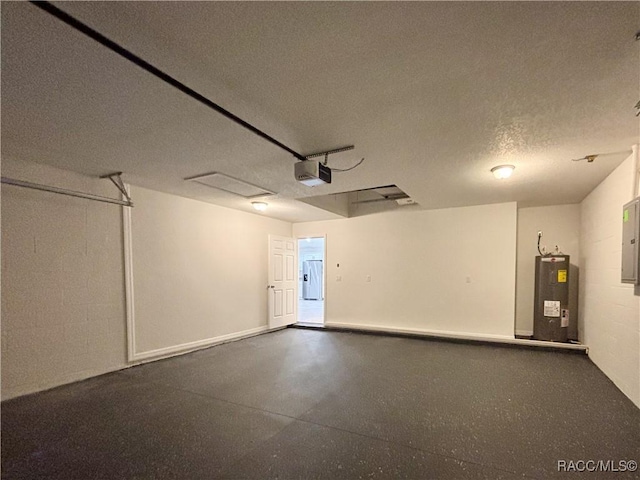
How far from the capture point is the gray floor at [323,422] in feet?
5.99

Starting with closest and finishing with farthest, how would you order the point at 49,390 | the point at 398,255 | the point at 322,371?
the point at 49,390 → the point at 322,371 → the point at 398,255

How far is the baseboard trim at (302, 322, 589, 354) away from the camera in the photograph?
4387 mm

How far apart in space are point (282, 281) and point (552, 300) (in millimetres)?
4918

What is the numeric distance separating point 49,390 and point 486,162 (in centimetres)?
525

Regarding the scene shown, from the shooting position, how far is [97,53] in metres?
1.48

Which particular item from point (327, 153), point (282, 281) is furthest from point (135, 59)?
point (282, 281)

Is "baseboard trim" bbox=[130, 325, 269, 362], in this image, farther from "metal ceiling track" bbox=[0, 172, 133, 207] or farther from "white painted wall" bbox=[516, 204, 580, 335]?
"white painted wall" bbox=[516, 204, 580, 335]

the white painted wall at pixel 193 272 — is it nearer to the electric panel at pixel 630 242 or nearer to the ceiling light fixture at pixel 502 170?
the ceiling light fixture at pixel 502 170

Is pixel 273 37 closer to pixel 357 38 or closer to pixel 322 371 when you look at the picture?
pixel 357 38

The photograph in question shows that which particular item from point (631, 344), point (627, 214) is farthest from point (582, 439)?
point (627, 214)

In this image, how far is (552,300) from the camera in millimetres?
4582

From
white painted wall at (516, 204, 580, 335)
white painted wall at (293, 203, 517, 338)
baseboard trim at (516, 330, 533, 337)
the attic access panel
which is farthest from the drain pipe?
the attic access panel

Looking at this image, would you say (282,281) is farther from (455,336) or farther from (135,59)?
(135,59)

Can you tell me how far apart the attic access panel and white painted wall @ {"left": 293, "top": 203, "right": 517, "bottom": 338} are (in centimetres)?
249
